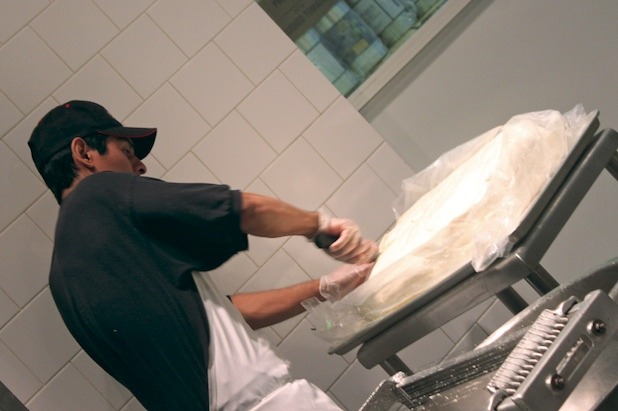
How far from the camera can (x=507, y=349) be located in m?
1.10

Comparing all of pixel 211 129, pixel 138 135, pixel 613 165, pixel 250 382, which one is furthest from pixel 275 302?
pixel 613 165

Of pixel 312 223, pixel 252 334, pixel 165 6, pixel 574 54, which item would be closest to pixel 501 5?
pixel 574 54

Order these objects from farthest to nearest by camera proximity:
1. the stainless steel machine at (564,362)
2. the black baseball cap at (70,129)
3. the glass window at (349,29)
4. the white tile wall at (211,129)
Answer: the glass window at (349,29) < the white tile wall at (211,129) < the black baseball cap at (70,129) < the stainless steel machine at (564,362)

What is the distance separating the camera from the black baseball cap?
1.63 m

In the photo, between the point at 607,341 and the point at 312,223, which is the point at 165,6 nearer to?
the point at 312,223

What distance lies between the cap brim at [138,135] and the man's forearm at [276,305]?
0.45 m

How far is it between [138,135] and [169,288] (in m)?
0.44

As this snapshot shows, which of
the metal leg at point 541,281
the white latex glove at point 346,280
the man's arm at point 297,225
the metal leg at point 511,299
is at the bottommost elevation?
the metal leg at point 511,299

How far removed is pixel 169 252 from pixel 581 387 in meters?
0.82

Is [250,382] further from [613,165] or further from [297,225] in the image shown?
[613,165]

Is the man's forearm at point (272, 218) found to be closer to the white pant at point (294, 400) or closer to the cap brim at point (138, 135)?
the white pant at point (294, 400)

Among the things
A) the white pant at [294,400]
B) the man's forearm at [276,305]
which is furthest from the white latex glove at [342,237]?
the white pant at [294,400]

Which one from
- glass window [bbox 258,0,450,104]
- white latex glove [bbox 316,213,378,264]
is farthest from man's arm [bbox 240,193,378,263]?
glass window [bbox 258,0,450,104]

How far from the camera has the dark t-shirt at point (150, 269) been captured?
140cm
